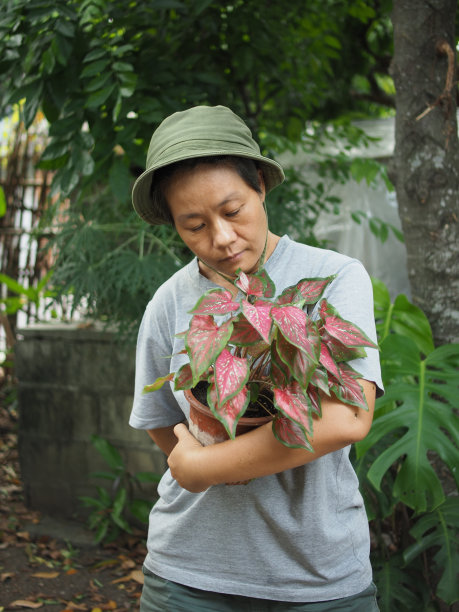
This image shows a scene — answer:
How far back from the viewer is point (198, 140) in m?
1.26

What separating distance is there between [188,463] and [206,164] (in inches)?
21.3

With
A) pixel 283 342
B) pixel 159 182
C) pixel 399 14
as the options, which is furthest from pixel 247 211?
pixel 399 14

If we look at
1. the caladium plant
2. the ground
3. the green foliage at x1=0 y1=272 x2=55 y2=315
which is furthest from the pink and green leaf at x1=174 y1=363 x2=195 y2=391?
the green foliage at x1=0 y1=272 x2=55 y2=315

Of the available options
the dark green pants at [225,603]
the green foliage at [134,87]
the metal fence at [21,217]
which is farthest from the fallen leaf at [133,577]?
the metal fence at [21,217]

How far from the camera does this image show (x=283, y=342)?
1.03 meters

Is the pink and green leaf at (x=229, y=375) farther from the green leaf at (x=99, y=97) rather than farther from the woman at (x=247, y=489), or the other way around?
the green leaf at (x=99, y=97)

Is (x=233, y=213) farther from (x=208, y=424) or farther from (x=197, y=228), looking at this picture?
(x=208, y=424)

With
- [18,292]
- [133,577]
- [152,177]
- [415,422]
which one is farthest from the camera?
[18,292]

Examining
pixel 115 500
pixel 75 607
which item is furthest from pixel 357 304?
pixel 115 500

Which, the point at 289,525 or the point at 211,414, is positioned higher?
the point at 211,414

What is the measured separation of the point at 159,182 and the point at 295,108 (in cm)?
272

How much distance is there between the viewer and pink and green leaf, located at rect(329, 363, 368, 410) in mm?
1101

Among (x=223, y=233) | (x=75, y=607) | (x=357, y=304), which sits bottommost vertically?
(x=75, y=607)

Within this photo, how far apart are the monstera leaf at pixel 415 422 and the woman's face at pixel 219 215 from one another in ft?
3.06
